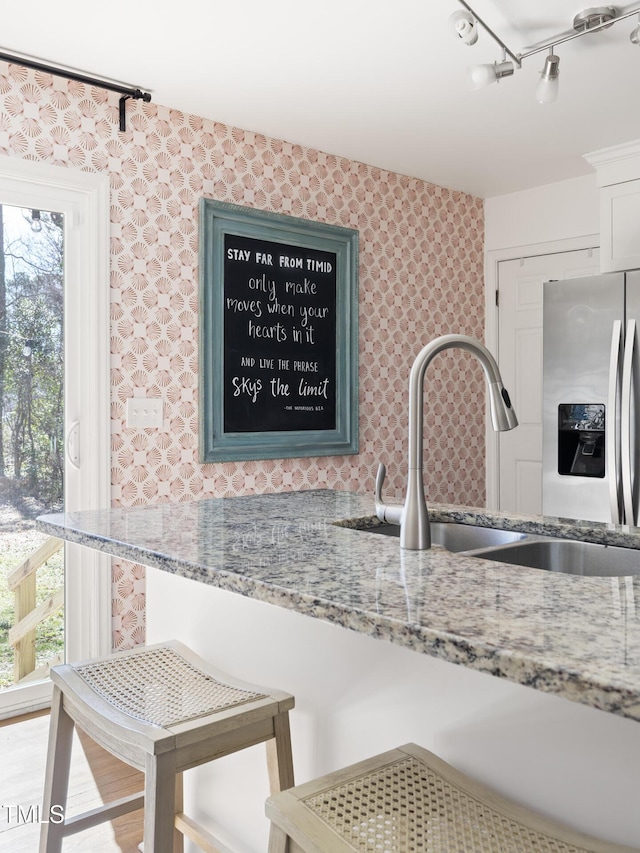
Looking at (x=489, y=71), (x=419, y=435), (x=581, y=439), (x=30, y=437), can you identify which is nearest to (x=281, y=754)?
(x=419, y=435)

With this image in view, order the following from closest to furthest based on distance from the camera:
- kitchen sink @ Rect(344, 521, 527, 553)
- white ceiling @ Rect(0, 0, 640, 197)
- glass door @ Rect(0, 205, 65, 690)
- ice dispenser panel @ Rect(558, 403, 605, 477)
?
kitchen sink @ Rect(344, 521, 527, 553), white ceiling @ Rect(0, 0, 640, 197), glass door @ Rect(0, 205, 65, 690), ice dispenser panel @ Rect(558, 403, 605, 477)

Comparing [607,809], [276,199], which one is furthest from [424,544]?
[276,199]

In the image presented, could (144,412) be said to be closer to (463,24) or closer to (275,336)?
(275,336)

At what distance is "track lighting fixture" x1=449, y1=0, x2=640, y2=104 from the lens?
226cm

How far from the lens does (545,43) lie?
2.63 meters

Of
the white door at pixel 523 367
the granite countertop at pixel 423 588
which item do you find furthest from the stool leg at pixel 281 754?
the white door at pixel 523 367

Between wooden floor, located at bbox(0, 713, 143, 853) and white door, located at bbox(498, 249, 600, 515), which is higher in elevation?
white door, located at bbox(498, 249, 600, 515)

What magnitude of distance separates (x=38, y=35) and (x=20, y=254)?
773 mm

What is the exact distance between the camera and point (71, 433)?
3010mm

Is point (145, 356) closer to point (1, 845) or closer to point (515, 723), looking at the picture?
point (1, 845)

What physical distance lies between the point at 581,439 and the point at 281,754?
2.38 metres

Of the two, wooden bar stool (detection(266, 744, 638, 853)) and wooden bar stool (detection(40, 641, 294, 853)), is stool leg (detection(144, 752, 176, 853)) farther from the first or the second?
wooden bar stool (detection(266, 744, 638, 853))

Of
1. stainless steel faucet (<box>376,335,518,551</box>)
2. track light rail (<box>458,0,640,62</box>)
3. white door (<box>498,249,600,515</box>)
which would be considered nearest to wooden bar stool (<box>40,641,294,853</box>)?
stainless steel faucet (<box>376,335,518,551</box>)

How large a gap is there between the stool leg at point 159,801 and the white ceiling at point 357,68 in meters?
2.21
